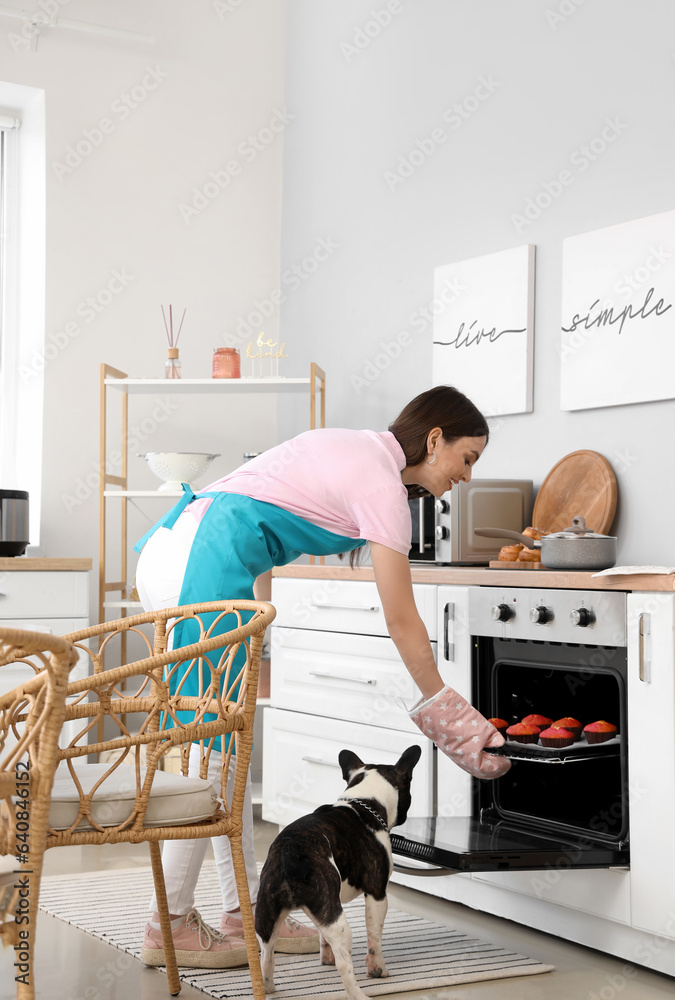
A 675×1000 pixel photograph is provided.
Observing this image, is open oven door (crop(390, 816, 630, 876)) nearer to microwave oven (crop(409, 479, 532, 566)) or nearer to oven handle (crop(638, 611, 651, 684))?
oven handle (crop(638, 611, 651, 684))

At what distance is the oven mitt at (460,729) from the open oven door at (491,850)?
163 mm

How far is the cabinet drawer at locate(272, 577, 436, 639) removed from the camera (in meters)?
2.79

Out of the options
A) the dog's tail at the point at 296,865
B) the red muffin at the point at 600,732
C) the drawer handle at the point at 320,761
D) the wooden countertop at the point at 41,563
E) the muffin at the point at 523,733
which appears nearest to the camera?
the dog's tail at the point at 296,865

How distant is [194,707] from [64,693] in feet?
1.45

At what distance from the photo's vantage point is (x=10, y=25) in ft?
13.8

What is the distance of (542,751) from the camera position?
7.68 feet

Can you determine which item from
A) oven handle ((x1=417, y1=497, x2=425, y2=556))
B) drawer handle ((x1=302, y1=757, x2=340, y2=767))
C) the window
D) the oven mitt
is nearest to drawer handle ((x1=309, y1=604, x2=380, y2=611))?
oven handle ((x1=417, y1=497, x2=425, y2=556))

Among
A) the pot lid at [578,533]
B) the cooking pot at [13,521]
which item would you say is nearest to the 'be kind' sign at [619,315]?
the pot lid at [578,533]

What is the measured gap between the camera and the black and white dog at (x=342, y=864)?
6.34 ft

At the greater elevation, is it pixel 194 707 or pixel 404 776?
pixel 194 707

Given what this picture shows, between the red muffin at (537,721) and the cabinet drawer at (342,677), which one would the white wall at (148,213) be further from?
the red muffin at (537,721)

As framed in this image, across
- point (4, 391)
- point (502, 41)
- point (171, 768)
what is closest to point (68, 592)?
point (171, 768)

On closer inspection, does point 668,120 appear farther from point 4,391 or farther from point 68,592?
point 4,391

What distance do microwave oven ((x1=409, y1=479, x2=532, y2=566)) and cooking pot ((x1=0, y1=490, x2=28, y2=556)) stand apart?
1.50 metres
